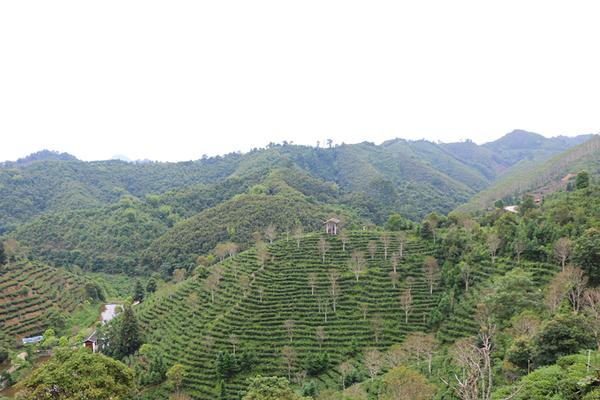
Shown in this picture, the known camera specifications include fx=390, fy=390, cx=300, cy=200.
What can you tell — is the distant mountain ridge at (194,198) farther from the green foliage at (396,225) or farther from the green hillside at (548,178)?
the green foliage at (396,225)

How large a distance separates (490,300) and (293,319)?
1647cm

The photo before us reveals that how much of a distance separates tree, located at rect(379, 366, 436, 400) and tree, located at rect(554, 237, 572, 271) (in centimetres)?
1780

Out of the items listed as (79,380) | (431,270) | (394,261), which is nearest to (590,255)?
(431,270)

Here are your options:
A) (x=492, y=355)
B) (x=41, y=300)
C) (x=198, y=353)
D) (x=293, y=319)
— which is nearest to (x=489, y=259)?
(x=492, y=355)

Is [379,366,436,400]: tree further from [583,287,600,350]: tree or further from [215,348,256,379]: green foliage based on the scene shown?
[215,348,256,379]: green foliage

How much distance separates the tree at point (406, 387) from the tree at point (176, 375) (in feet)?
52.7

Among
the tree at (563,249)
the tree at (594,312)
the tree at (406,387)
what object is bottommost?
the tree at (406,387)

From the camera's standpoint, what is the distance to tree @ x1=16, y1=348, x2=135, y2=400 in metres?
20.2

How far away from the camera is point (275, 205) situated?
69938 millimetres

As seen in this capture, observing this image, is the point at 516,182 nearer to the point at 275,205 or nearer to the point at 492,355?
the point at 275,205

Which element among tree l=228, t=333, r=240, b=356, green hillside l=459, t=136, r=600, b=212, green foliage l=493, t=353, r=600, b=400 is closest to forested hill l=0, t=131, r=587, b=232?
green hillside l=459, t=136, r=600, b=212

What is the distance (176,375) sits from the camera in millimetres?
29750

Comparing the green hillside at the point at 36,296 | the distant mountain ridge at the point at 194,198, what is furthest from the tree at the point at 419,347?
the green hillside at the point at 36,296

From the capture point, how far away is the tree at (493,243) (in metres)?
36.8
